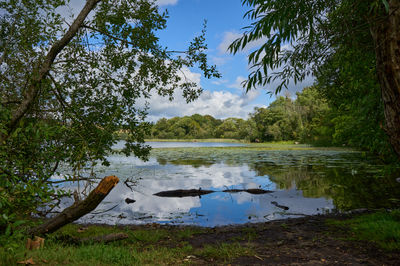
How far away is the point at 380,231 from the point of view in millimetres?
5957

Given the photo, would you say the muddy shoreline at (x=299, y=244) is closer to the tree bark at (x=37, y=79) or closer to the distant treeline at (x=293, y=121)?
the tree bark at (x=37, y=79)

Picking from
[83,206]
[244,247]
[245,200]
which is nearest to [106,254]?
[83,206]

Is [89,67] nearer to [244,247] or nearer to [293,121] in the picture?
[244,247]

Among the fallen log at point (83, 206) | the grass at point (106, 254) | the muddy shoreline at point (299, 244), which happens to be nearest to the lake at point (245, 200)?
the muddy shoreline at point (299, 244)

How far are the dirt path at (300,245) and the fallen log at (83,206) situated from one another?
7.12 ft

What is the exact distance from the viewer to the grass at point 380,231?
212 inches

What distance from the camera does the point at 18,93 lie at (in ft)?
23.5

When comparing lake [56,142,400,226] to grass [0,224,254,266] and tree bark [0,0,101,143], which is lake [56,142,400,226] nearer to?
tree bark [0,0,101,143]

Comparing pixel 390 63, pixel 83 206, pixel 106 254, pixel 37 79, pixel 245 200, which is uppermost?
pixel 37 79

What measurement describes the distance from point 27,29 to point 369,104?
10.0 metres

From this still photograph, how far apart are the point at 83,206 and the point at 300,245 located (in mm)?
4940

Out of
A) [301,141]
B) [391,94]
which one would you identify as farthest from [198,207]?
[301,141]

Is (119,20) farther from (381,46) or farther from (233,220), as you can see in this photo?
(233,220)

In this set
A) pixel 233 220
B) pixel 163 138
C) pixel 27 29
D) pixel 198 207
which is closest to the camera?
pixel 27 29
